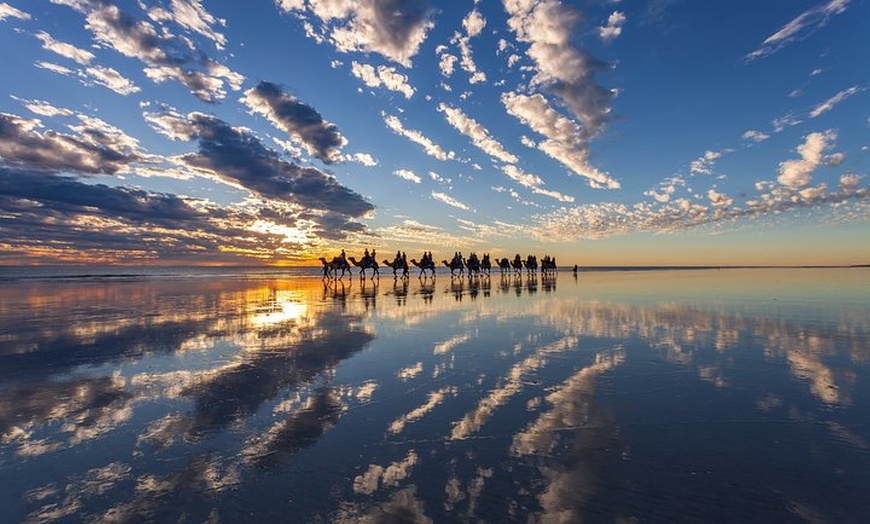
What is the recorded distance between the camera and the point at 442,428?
491 cm

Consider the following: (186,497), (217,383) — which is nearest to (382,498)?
(186,497)

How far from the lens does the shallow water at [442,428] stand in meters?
3.39

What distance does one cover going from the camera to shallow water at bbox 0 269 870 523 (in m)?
3.39

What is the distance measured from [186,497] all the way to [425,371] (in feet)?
14.3

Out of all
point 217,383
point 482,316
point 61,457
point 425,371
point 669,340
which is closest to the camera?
point 61,457

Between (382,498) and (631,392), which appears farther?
(631,392)

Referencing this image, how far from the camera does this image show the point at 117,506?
11.2 ft

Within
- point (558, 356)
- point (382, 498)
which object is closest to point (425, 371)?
point (558, 356)

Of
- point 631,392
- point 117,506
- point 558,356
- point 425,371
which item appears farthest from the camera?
point 558,356

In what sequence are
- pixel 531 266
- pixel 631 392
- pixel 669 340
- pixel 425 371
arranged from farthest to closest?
pixel 531 266 < pixel 669 340 < pixel 425 371 < pixel 631 392

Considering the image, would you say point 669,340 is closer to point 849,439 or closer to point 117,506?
point 849,439

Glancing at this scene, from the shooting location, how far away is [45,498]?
357 cm

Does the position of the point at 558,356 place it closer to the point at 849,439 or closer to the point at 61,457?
the point at 849,439

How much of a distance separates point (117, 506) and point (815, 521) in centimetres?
521
